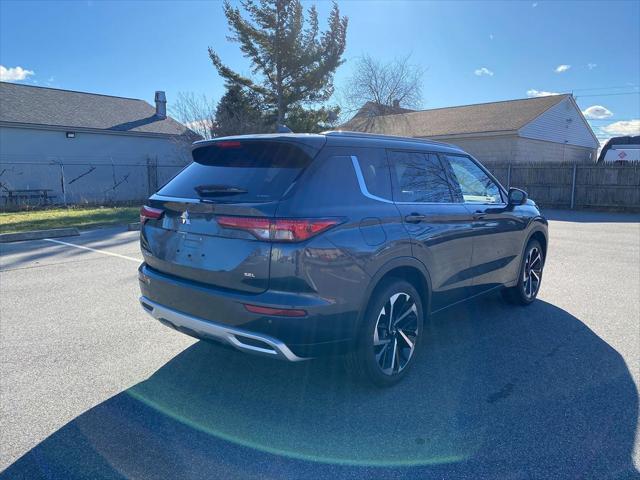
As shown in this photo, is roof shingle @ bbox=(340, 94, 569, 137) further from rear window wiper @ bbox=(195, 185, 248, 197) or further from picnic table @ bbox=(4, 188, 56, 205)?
rear window wiper @ bbox=(195, 185, 248, 197)

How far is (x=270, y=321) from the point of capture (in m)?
2.95

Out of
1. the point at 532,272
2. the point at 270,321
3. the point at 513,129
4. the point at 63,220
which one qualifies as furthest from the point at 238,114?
the point at 270,321

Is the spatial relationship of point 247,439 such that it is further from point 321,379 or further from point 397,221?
point 397,221

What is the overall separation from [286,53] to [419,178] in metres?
22.7

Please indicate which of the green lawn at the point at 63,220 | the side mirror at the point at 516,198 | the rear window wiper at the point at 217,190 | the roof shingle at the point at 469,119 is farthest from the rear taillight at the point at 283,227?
the roof shingle at the point at 469,119

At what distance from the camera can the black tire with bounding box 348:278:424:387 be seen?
11.0ft

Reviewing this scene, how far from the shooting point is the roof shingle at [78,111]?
2236 cm

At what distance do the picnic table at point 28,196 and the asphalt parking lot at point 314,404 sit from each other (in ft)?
55.3

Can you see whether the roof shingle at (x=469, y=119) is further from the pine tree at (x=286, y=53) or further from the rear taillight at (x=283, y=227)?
the rear taillight at (x=283, y=227)

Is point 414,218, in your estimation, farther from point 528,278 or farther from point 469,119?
point 469,119

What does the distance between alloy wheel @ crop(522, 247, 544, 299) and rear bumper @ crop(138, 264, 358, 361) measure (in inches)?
131

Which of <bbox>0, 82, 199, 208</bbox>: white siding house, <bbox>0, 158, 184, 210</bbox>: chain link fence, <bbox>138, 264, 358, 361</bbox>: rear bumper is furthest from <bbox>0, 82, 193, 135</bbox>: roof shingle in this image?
<bbox>138, 264, 358, 361</bbox>: rear bumper

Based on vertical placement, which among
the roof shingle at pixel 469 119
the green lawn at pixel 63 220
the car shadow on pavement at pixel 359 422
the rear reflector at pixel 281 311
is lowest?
the car shadow on pavement at pixel 359 422

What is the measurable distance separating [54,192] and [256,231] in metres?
22.7
